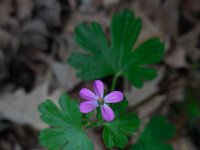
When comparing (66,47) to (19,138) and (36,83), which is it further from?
(19,138)

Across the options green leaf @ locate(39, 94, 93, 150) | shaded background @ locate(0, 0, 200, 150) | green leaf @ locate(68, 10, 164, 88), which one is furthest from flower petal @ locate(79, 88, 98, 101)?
shaded background @ locate(0, 0, 200, 150)

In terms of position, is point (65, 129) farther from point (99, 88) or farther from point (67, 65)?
point (67, 65)

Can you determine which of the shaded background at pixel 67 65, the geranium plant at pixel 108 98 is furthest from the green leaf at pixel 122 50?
the shaded background at pixel 67 65

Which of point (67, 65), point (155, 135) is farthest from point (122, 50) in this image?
point (67, 65)

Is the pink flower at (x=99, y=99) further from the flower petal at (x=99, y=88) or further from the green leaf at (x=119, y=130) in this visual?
the green leaf at (x=119, y=130)

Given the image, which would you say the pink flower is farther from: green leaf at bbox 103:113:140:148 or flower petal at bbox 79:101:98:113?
green leaf at bbox 103:113:140:148

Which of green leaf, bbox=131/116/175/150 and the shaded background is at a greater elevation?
the shaded background

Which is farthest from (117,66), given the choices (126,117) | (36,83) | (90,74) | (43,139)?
(36,83)
